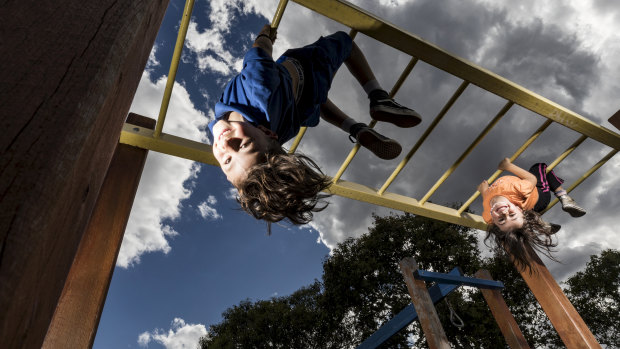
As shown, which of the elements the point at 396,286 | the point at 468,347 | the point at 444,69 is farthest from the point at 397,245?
the point at 444,69

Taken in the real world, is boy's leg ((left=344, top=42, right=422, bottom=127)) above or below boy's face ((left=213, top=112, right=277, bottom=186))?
above

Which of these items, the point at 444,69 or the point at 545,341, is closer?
the point at 444,69

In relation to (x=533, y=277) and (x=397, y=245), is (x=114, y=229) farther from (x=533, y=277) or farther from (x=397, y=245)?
(x=397, y=245)

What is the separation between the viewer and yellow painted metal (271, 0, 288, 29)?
210 cm

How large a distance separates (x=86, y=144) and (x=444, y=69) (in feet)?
7.98

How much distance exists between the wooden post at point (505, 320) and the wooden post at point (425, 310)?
110 centimetres

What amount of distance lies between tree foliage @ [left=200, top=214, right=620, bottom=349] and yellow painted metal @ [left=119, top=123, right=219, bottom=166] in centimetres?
1060

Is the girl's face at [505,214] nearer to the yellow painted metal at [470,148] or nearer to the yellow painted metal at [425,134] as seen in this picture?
the yellow painted metal at [470,148]

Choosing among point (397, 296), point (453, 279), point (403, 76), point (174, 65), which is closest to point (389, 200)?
point (403, 76)

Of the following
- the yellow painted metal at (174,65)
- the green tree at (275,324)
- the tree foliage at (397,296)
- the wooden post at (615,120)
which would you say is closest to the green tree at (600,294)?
the tree foliage at (397,296)

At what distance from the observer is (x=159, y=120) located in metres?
2.29

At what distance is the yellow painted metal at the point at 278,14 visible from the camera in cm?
210

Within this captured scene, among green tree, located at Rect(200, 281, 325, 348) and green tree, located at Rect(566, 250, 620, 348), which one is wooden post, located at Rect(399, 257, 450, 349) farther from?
green tree, located at Rect(566, 250, 620, 348)

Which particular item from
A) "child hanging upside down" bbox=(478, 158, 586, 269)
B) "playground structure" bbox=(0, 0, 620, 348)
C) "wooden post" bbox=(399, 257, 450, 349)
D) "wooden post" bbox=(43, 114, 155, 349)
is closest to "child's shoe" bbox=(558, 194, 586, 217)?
"child hanging upside down" bbox=(478, 158, 586, 269)
